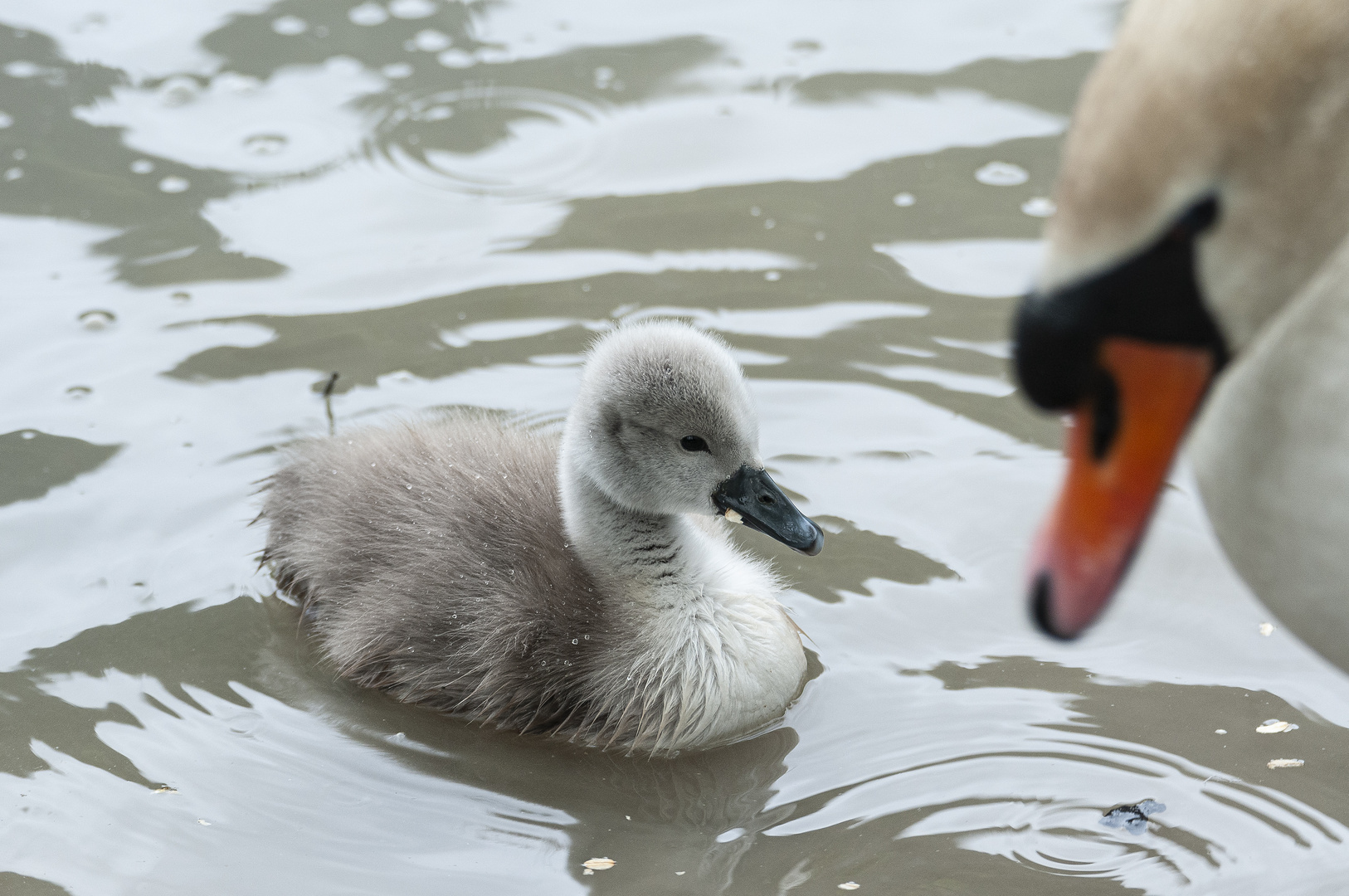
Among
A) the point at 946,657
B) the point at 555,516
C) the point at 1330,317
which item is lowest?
the point at 946,657

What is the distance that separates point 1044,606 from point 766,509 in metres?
1.54

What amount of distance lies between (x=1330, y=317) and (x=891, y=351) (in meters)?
2.63

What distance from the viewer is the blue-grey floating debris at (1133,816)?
2.93 m

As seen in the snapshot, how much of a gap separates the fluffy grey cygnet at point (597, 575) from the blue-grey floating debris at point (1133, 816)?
793mm

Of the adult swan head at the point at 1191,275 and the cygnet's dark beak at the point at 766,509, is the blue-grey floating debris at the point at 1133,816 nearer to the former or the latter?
the cygnet's dark beak at the point at 766,509

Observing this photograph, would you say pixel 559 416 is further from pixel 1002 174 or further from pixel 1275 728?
pixel 1275 728

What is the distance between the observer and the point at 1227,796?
3.00 m

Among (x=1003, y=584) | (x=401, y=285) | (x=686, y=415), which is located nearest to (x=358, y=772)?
(x=686, y=415)

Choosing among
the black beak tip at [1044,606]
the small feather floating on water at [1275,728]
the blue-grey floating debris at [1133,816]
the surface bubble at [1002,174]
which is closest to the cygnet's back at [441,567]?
the blue-grey floating debris at [1133,816]

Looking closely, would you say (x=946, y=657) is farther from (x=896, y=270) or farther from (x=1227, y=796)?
(x=896, y=270)

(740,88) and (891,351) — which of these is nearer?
(891,351)

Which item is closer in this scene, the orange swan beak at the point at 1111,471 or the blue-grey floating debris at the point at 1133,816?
the orange swan beak at the point at 1111,471

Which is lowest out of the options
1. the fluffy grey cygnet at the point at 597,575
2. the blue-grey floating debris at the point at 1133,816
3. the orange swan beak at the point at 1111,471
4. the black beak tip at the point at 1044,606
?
the blue-grey floating debris at the point at 1133,816

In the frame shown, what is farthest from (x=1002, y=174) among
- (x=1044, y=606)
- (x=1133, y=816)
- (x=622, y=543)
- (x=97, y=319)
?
(x=1044, y=606)
